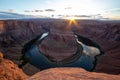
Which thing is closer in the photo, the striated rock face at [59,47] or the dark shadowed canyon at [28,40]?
the dark shadowed canyon at [28,40]

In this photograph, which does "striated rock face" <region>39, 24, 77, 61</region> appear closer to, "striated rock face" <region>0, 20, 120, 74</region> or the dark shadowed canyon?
"striated rock face" <region>0, 20, 120, 74</region>

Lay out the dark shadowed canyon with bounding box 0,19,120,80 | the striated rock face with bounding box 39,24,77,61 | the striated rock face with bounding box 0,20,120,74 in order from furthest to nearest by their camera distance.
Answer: the striated rock face with bounding box 39,24,77,61 → the striated rock face with bounding box 0,20,120,74 → the dark shadowed canyon with bounding box 0,19,120,80

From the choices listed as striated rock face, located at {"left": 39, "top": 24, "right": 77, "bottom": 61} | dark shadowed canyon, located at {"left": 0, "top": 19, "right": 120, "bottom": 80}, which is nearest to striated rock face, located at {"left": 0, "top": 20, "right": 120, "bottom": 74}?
dark shadowed canyon, located at {"left": 0, "top": 19, "right": 120, "bottom": 80}

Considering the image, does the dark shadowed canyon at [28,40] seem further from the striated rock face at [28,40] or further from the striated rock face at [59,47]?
the striated rock face at [59,47]

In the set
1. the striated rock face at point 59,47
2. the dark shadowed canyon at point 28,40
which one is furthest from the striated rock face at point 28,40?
the striated rock face at point 59,47

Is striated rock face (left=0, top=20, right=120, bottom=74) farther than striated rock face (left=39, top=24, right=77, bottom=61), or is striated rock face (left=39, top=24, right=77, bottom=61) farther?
striated rock face (left=39, top=24, right=77, bottom=61)

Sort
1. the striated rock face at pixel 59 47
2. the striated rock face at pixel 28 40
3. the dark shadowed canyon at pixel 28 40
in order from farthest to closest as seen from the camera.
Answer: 1. the striated rock face at pixel 59 47
2. the striated rock face at pixel 28 40
3. the dark shadowed canyon at pixel 28 40

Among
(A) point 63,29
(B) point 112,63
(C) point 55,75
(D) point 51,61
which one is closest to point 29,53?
(D) point 51,61

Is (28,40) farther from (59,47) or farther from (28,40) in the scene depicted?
(59,47)

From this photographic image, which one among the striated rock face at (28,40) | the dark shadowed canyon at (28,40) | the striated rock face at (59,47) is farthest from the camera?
the striated rock face at (59,47)

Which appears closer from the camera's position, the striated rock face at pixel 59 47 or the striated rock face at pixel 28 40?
the striated rock face at pixel 28 40

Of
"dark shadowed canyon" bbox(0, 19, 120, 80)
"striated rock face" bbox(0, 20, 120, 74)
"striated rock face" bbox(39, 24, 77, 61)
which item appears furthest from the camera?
"striated rock face" bbox(39, 24, 77, 61)
